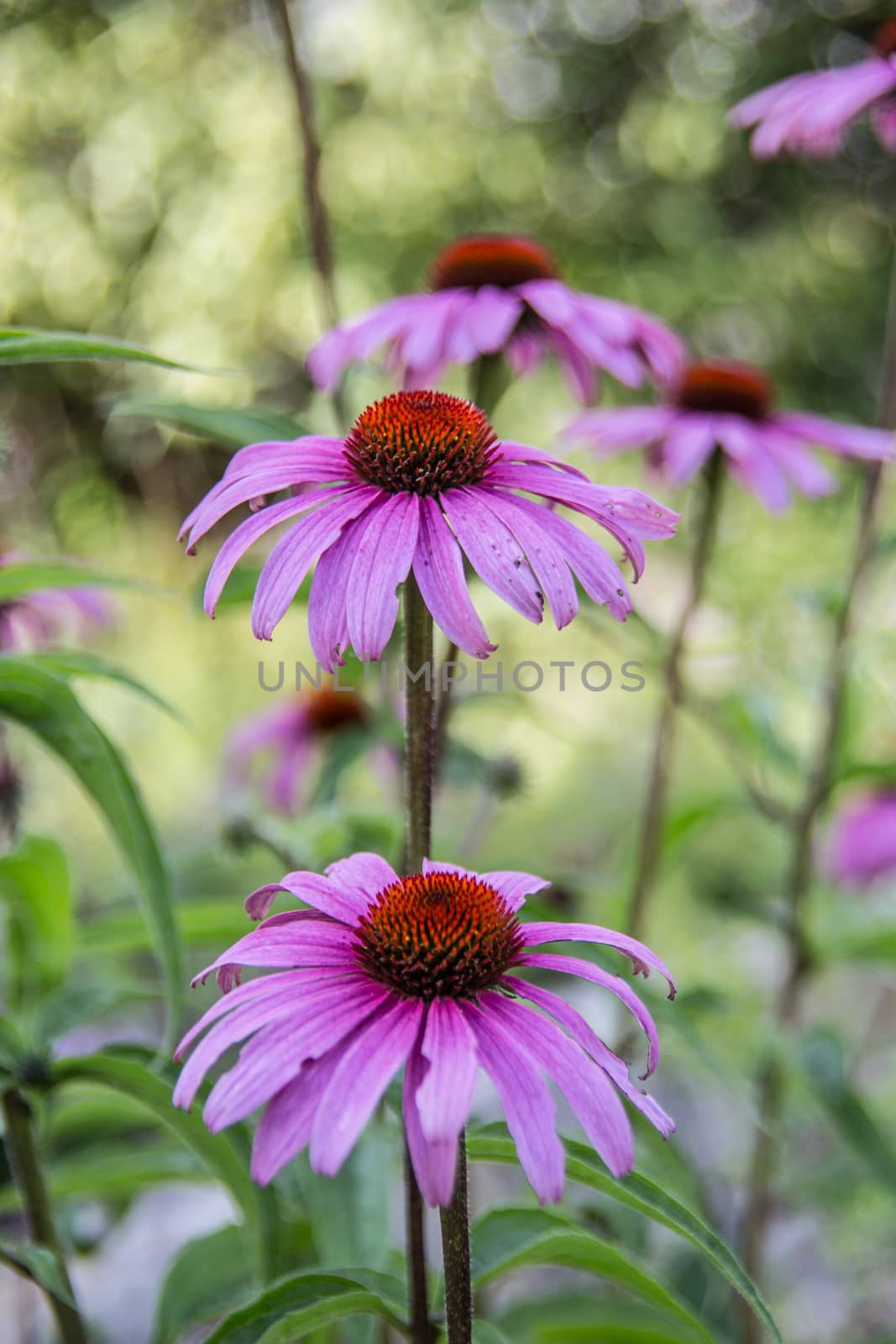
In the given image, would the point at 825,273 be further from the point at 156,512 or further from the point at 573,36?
the point at 156,512

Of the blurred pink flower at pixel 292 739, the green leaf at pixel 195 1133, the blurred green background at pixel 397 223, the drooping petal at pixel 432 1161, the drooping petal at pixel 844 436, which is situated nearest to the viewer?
the drooping petal at pixel 432 1161

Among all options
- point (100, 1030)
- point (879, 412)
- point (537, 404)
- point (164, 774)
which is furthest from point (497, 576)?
point (537, 404)

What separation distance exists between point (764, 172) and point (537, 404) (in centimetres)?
111

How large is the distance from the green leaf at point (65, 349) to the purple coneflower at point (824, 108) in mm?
652

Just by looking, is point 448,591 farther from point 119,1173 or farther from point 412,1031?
point 119,1173

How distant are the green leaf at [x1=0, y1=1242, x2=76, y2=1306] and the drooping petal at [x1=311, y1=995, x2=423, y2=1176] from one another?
244mm

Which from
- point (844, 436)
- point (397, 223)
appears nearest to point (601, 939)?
point (844, 436)

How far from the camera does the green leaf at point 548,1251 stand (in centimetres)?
46

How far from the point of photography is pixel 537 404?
332 centimetres

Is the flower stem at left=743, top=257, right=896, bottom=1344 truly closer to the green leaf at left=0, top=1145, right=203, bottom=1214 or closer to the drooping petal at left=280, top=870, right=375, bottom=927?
the green leaf at left=0, top=1145, right=203, bottom=1214

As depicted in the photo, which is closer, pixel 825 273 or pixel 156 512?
pixel 825 273

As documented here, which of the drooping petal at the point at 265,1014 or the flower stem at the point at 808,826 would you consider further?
the flower stem at the point at 808,826

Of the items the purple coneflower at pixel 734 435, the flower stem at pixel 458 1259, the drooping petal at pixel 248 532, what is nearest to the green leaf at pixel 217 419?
the drooping petal at pixel 248 532

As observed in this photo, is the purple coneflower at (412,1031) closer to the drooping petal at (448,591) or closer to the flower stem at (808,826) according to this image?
the drooping petal at (448,591)
